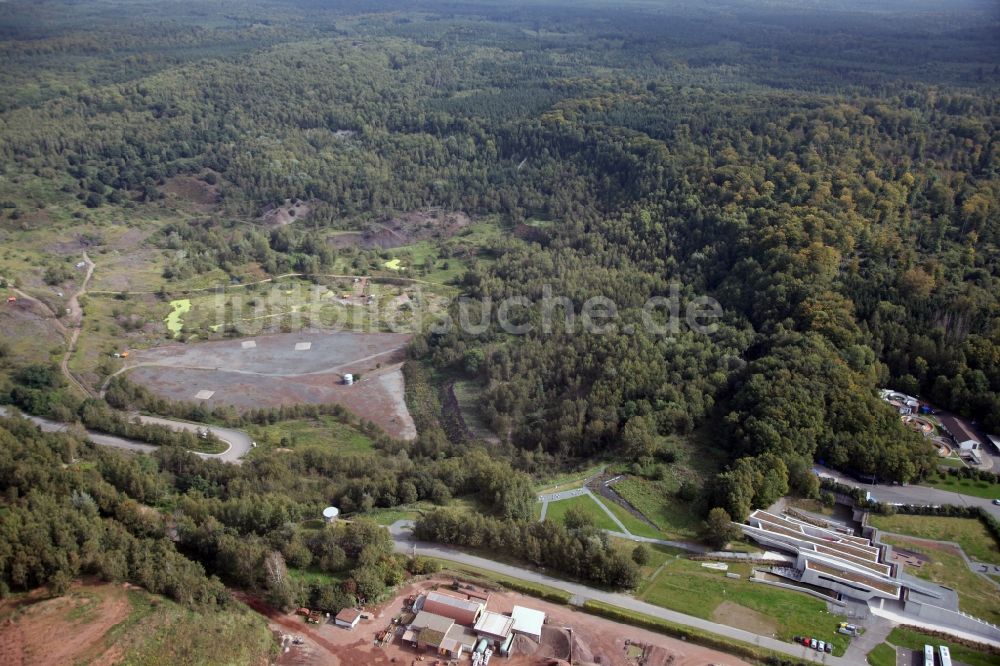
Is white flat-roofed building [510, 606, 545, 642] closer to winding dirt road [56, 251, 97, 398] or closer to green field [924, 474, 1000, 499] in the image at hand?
green field [924, 474, 1000, 499]

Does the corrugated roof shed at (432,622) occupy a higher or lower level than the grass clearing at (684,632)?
higher

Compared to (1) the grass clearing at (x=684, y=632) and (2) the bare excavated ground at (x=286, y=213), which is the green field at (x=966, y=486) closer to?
(1) the grass clearing at (x=684, y=632)

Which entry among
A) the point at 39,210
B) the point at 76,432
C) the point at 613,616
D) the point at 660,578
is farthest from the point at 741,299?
the point at 39,210

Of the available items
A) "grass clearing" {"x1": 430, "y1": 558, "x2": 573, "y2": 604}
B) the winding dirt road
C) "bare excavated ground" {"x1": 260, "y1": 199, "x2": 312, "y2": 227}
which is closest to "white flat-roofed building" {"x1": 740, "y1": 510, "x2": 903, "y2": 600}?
"grass clearing" {"x1": 430, "y1": 558, "x2": 573, "y2": 604}

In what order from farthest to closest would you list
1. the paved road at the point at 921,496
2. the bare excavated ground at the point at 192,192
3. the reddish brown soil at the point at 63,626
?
the bare excavated ground at the point at 192,192, the paved road at the point at 921,496, the reddish brown soil at the point at 63,626

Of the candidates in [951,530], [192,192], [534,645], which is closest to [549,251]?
[951,530]

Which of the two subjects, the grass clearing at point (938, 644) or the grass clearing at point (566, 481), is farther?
Answer: the grass clearing at point (566, 481)

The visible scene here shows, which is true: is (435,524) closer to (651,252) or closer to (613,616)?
(613,616)

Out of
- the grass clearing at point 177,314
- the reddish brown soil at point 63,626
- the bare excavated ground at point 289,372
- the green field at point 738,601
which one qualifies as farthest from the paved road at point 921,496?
the grass clearing at point 177,314
